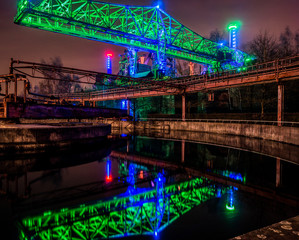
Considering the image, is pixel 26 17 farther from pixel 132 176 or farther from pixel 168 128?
pixel 132 176

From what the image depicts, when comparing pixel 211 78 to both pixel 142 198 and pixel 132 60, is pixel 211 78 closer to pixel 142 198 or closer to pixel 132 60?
pixel 142 198

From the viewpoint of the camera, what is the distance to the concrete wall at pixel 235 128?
1524 centimetres

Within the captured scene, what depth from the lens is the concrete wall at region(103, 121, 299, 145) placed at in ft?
50.0

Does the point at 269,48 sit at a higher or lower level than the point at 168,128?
higher

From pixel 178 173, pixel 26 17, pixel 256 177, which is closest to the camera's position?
pixel 256 177

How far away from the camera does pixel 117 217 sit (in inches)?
166

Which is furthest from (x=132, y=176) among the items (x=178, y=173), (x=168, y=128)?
(x=168, y=128)

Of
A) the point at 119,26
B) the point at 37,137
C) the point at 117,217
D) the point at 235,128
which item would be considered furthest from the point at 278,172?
the point at 119,26

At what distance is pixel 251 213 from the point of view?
4.36 m

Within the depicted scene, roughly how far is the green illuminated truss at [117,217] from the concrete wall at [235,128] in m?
12.6

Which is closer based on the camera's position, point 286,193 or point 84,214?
point 84,214

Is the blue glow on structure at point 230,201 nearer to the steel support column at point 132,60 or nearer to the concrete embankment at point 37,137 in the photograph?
the concrete embankment at point 37,137

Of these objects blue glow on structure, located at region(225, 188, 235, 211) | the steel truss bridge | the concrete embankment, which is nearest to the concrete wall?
the steel truss bridge

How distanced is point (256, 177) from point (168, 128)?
2197cm
